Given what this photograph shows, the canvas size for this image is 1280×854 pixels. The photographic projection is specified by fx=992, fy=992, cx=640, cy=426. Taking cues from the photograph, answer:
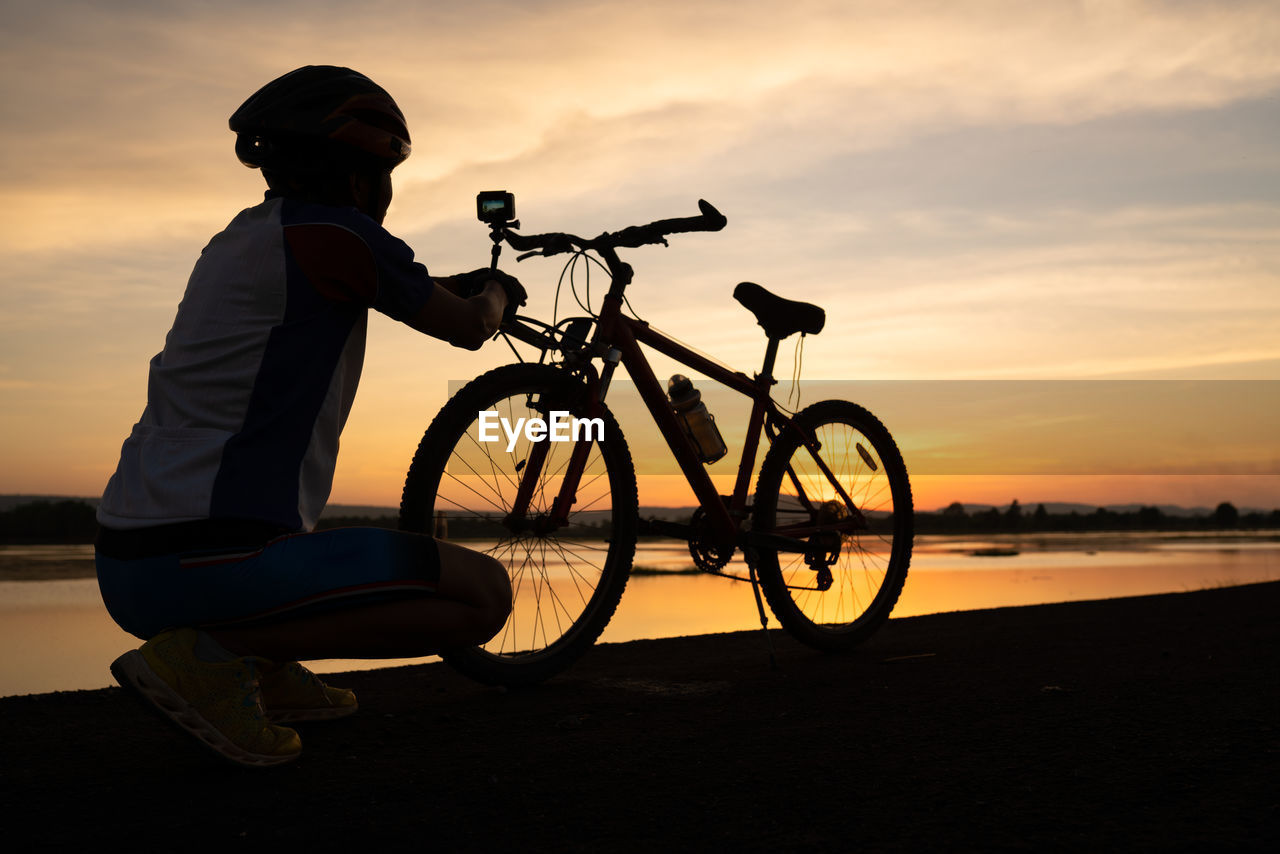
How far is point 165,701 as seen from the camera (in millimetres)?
2141

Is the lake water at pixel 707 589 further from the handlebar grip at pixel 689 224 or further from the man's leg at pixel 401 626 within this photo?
the man's leg at pixel 401 626

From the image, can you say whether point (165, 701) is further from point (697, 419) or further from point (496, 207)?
point (697, 419)

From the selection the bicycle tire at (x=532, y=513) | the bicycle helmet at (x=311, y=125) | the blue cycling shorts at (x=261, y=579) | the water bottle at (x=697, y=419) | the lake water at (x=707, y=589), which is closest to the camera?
the blue cycling shorts at (x=261, y=579)

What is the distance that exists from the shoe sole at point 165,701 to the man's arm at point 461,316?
968 millimetres

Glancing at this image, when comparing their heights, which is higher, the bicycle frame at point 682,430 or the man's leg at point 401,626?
the bicycle frame at point 682,430

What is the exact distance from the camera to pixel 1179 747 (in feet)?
7.89

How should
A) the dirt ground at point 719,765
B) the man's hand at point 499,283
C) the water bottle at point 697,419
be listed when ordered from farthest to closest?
the water bottle at point 697,419, the man's hand at point 499,283, the dirt ground at point 719,765

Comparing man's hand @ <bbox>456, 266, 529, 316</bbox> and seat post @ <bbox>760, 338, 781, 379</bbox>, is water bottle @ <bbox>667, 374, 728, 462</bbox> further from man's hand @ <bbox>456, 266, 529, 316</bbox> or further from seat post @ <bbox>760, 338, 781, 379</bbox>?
man's hand @ <bbox>456, 266, 529, 316</bbox>

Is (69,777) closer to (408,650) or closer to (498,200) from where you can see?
(408,650)

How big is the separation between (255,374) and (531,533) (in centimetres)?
142

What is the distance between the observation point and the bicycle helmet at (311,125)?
2344mm

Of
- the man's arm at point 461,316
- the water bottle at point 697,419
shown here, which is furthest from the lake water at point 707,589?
the man's arm at point 461,316

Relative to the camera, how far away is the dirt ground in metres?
1.86

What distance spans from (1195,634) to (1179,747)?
2284 mm
